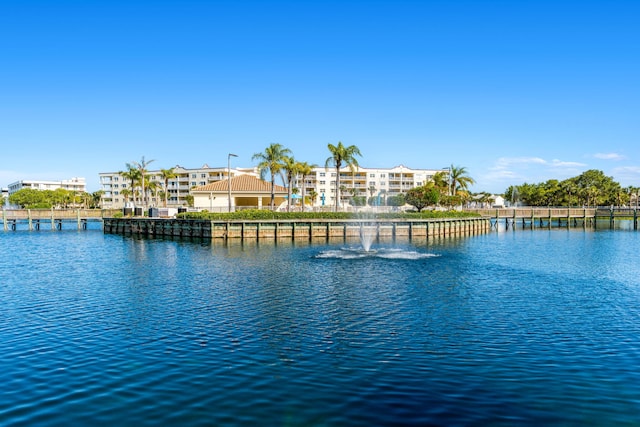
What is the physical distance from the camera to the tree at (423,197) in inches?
3420

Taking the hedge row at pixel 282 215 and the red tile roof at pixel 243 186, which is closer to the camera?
the hedge row at pixel 282 215

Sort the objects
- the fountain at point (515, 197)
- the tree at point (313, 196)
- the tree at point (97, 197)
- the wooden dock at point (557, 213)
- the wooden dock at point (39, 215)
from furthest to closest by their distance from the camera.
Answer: the tree at point (97, 197) → the fountain at point (515, 197) → the tree at point (313, 196) → the wooden dock at point (557, 213) → the wooden dock at point (39, 215)

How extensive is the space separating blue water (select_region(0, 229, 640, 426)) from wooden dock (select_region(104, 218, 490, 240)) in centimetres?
2965

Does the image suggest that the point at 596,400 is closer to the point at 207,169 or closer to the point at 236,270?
the point at 236,270

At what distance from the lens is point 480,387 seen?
12.4 metres

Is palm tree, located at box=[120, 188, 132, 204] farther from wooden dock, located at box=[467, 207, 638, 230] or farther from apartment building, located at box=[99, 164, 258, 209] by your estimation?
wooden dock, located at box=[467, 207, 638, 230]

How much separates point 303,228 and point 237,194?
27.8m

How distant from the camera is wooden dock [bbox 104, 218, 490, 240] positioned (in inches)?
2422

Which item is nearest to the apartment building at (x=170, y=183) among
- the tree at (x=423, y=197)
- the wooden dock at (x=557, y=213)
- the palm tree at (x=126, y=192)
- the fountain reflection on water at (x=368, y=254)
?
the palm tree at (x=126, y=192)

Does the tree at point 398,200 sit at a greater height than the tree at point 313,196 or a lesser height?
lesser

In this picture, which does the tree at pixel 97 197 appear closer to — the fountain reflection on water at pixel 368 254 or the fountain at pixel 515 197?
the fountain at pixel 515 197

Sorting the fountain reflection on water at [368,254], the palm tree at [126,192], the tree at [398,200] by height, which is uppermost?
the palm tree at [126,192]

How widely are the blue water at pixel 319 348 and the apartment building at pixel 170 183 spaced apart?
422ft

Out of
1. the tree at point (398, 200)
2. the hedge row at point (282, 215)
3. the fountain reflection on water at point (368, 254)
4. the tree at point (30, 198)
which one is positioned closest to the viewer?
the fountain reflection on water at point (368, 254)
